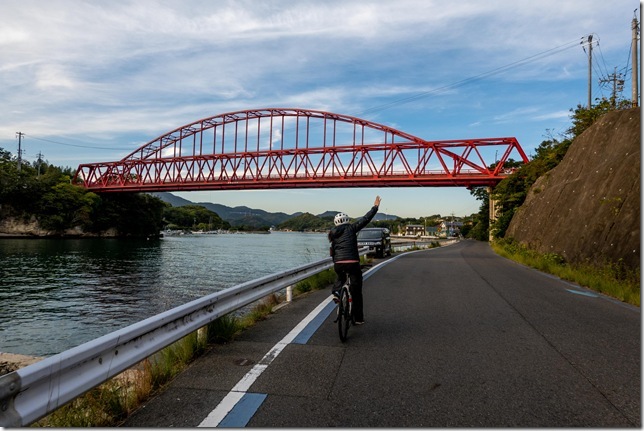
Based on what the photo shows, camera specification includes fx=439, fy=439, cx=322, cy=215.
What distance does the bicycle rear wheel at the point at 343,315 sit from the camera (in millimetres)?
5891

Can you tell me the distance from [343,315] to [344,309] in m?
0.08

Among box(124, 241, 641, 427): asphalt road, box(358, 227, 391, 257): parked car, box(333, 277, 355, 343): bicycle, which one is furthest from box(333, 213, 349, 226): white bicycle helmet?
box(358, 227, 391, 257): parked car

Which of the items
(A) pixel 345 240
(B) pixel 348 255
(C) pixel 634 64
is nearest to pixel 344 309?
(B) pixel 348 255

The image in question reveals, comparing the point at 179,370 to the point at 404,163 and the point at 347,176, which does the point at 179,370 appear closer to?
the point at 347,176

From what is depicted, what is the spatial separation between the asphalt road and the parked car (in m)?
17.1

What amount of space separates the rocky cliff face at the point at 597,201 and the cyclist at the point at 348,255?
8621 mm

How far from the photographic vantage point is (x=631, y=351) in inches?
216

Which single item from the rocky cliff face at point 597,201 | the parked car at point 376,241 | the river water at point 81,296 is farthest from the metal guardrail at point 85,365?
the parked car at point 376,241

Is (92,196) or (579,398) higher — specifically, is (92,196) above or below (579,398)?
above

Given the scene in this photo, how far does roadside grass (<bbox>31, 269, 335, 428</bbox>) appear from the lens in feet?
11.7

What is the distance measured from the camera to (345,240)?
6609 millimetres

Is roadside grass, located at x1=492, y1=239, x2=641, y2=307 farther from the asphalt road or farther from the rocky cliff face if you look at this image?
the asphalt road

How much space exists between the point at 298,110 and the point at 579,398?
269ft

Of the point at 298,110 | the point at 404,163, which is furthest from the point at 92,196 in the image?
the point at 404,163
